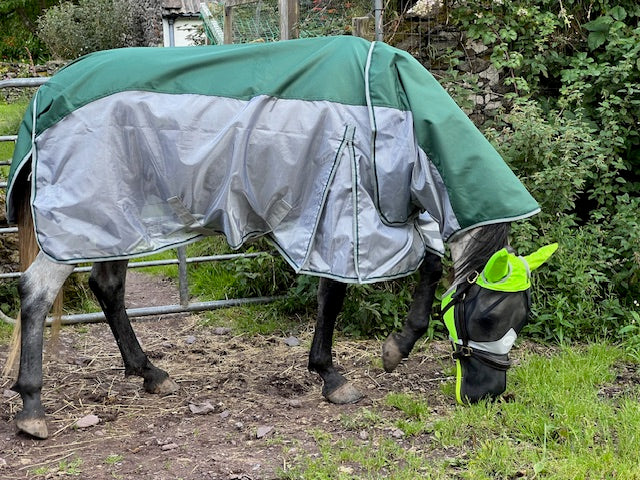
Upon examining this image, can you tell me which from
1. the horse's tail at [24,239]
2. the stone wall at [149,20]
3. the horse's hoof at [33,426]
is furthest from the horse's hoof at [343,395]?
the stone wall at [149,20]

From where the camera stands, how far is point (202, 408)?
376 cm

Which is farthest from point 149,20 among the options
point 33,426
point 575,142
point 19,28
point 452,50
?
point 33,426

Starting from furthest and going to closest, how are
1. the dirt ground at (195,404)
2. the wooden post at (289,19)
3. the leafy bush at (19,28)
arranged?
1. the leafy bush at (19,28)
2. the wooden post at (289,19)
3. the dirt ground at (195,404)

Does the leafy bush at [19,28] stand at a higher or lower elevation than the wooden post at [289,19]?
lower

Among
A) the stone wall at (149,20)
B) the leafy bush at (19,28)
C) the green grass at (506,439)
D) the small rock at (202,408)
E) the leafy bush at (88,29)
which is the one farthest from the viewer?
the leafy bush at (19,28)

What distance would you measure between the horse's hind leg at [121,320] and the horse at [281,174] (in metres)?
0.44

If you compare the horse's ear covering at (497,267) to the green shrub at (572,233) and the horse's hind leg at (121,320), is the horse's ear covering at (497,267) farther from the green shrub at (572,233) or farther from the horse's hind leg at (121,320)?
the horse's hind leg at (121,320)

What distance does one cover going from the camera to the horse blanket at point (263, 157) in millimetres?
3369

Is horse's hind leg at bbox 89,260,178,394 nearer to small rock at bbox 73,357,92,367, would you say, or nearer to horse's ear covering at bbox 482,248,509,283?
small rock at bbox 73,357,92,367

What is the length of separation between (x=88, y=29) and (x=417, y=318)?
1546cm

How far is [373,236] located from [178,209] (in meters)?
0.89

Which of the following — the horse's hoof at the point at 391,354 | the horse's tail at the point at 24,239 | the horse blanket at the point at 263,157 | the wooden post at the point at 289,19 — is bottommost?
the horse's hoof at the point at 391,354

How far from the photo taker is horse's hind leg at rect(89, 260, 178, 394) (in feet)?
13.1

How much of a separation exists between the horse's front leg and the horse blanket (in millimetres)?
349
